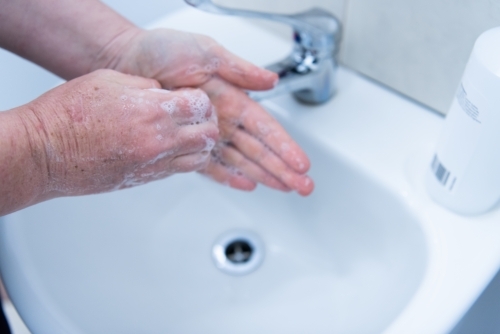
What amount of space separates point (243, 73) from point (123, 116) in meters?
0.12

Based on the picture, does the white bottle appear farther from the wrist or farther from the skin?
the wrist

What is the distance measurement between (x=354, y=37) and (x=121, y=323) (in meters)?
0.37

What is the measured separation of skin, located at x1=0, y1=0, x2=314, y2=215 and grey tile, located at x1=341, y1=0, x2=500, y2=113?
0.43 ft

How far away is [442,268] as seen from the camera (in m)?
0.35

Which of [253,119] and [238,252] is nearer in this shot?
[253,119]

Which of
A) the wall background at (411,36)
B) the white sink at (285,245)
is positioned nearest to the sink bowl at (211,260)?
the white sink at (285,245)

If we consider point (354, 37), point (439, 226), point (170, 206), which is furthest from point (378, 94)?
point (170, 206)

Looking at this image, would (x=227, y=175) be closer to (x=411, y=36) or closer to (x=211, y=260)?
(x=211, y=260)

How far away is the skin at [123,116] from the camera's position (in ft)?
1.07

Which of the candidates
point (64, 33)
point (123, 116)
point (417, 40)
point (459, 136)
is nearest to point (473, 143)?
point (459, 136)

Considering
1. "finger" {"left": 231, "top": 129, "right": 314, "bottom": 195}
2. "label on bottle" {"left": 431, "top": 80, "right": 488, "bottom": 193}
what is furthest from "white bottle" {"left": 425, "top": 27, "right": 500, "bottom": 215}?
"finger" {"left": 231, "top": 129, "right": 314, "bottom": 195}

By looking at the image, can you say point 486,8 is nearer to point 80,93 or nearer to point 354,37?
point 354,37

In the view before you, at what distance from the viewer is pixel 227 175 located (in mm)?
457

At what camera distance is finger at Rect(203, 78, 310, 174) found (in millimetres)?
417
